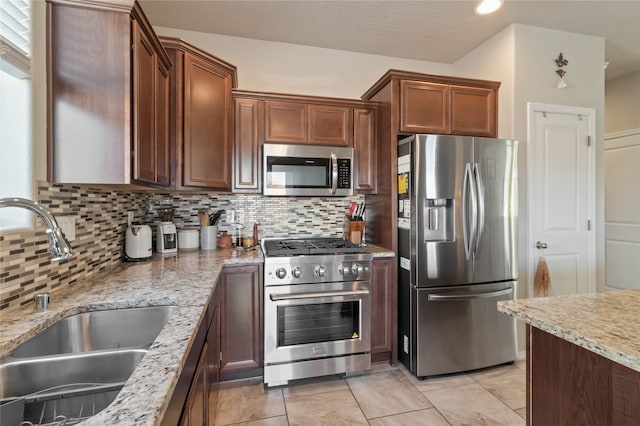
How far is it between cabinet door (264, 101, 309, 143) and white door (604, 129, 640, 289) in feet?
12.5

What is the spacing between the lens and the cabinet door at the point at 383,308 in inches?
92.0

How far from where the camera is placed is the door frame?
2.54 metres

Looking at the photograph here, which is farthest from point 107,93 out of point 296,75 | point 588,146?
point 588,146

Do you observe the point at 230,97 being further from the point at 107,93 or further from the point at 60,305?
the point at 60,305

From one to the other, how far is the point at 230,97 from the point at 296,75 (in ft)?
2.94

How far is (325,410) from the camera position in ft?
6.16

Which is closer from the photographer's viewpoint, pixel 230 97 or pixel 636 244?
pixel 230 97

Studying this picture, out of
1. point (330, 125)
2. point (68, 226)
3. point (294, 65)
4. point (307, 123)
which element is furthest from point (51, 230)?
point (294, 65)

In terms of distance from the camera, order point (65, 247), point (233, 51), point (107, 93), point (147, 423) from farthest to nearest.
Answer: point (233, 51), point (107, 93), point (65, 247), point (147, 423)

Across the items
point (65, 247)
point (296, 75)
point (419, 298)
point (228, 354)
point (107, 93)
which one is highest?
point (296, 75)

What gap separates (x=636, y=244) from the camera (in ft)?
11.1

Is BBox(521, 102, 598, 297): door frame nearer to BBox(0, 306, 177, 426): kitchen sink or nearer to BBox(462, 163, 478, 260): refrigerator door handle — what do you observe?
BBox(462, 163, 478, 260): refrigerator door handle

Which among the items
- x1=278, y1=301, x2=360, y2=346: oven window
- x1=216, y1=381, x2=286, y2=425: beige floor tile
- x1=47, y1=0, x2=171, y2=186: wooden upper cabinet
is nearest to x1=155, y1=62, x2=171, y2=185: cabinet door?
x1=47, y1=0, x2=171, y2=186: wooden upper cabinet

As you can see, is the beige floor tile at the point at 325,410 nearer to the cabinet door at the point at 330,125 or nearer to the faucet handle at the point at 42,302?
the faucet handle at the point at 42,302
